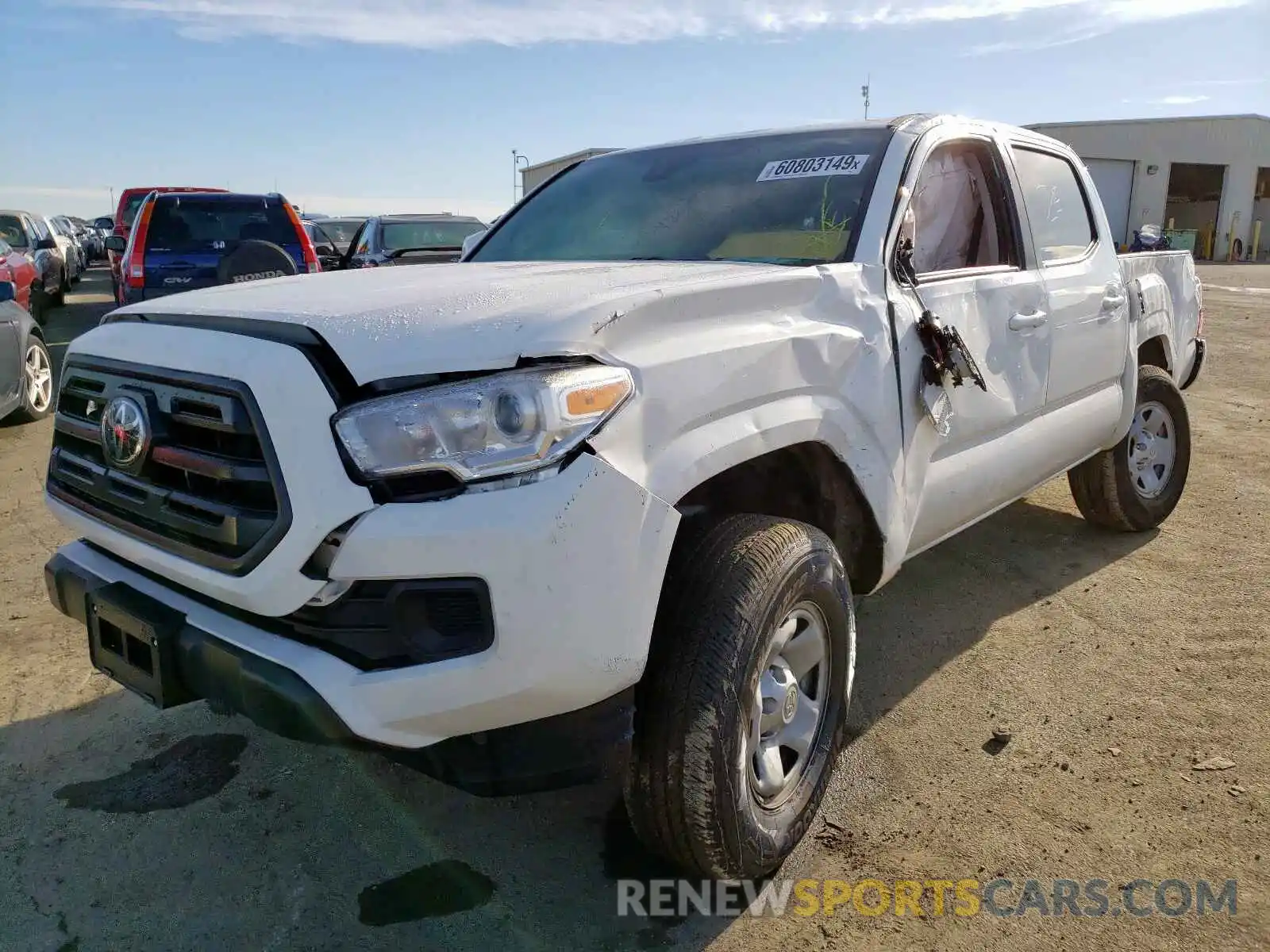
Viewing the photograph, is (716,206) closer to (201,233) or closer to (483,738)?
(483,738)

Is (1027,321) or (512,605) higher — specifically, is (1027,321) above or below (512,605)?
above

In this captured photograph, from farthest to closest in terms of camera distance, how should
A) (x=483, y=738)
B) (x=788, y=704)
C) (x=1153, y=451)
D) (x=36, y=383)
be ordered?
(x=36, y=383), (x=1153, y=451), (x=788, y=704), (x=483, y=738)

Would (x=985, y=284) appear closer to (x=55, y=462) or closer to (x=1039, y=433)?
(x=1039, y=433)

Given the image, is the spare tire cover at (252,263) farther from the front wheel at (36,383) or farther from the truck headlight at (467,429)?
the front wheel at (36,383)

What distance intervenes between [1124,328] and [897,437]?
220cm

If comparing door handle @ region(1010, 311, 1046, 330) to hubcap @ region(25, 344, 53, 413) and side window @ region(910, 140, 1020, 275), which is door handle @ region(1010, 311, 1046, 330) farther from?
hubcap @ region(25, 344, 53, 413)

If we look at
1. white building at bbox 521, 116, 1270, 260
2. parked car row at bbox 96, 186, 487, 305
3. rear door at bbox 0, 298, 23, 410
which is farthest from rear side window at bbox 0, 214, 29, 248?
white building at bbox 521, 116, 1270, 260

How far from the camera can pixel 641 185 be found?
355 cm

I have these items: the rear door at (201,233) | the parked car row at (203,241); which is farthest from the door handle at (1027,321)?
the rear door at (201,233)

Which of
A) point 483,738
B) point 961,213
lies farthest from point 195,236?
point 483,738

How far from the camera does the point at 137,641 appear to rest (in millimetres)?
2180

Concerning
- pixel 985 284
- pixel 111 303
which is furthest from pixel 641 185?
pixel 111 303

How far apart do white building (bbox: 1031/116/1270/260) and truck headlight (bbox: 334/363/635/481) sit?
38.6 m

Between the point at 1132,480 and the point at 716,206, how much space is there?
9.13 feet
